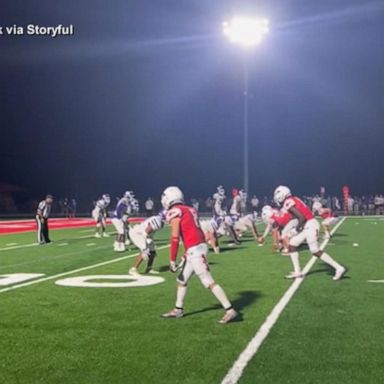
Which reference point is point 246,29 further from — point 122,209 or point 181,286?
point 181,286

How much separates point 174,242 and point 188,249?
9.5 inches

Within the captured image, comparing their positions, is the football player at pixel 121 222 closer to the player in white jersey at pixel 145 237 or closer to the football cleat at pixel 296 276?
the player in white jersey at pixel 145 237

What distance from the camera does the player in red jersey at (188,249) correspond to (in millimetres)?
7246

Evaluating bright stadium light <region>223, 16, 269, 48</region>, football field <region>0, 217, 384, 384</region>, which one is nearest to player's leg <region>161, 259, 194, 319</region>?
football field <region>0, 217, 384, 384</region>

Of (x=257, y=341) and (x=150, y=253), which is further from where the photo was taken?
(x=150, y=253)

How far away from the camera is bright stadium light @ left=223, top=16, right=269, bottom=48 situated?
131 ft

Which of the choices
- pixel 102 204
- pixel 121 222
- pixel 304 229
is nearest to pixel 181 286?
pixel 304 229

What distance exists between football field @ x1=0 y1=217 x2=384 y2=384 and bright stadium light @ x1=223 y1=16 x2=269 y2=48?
29280 millimetres

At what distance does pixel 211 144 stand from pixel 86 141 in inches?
637

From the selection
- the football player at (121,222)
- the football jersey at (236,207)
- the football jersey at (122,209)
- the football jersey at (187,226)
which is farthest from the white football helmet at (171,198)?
the football jersey at (236,207)

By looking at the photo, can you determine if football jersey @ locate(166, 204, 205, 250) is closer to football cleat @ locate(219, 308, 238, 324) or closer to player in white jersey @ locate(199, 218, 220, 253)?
football cleat @ locate(219, 308, 238, 324)

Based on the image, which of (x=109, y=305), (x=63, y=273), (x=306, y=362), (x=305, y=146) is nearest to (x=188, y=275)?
(x=109, y=305)

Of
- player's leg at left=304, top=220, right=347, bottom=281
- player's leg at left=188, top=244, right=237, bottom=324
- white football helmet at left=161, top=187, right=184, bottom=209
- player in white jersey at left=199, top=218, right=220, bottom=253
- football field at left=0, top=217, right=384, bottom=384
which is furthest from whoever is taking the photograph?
player in white jersey at left=199, top=218, right=220, bottom=253

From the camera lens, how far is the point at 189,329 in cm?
700
